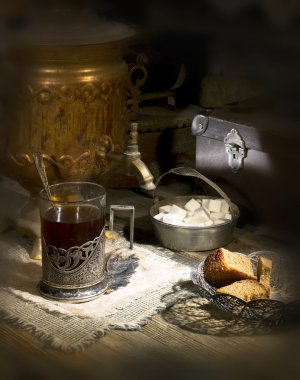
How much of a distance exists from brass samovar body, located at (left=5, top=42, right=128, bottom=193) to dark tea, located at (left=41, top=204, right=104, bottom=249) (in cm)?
16

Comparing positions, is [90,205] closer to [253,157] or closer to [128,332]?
[128,332]

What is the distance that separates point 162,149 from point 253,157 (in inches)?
19.6

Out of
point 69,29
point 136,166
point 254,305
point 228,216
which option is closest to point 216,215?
point 228,216

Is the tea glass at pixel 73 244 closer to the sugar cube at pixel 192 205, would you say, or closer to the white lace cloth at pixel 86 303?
the white lace cloth at pixel 86 303

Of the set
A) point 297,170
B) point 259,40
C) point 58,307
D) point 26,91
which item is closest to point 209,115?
point 297,170

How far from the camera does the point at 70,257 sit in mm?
1353

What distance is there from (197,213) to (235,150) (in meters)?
0.23

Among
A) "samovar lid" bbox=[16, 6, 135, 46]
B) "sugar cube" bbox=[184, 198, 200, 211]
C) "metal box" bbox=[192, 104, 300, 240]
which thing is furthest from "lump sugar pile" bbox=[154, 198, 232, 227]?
"samovar lid" bbox=[16, 6, 135, 46]

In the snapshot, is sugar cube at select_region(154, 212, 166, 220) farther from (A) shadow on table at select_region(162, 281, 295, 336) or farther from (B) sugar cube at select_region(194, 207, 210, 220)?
(A) shadow on table at select_region(162, 281, 295, 336)

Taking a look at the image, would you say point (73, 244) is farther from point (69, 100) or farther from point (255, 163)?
point (255, 163)

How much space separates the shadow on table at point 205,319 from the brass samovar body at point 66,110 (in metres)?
0.35

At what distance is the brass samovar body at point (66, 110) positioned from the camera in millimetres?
1420

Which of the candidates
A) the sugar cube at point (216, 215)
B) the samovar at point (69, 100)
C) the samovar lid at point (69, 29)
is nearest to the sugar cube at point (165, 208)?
the sugar cube at point (216, 215)

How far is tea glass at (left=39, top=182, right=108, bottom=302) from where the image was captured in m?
1.33
